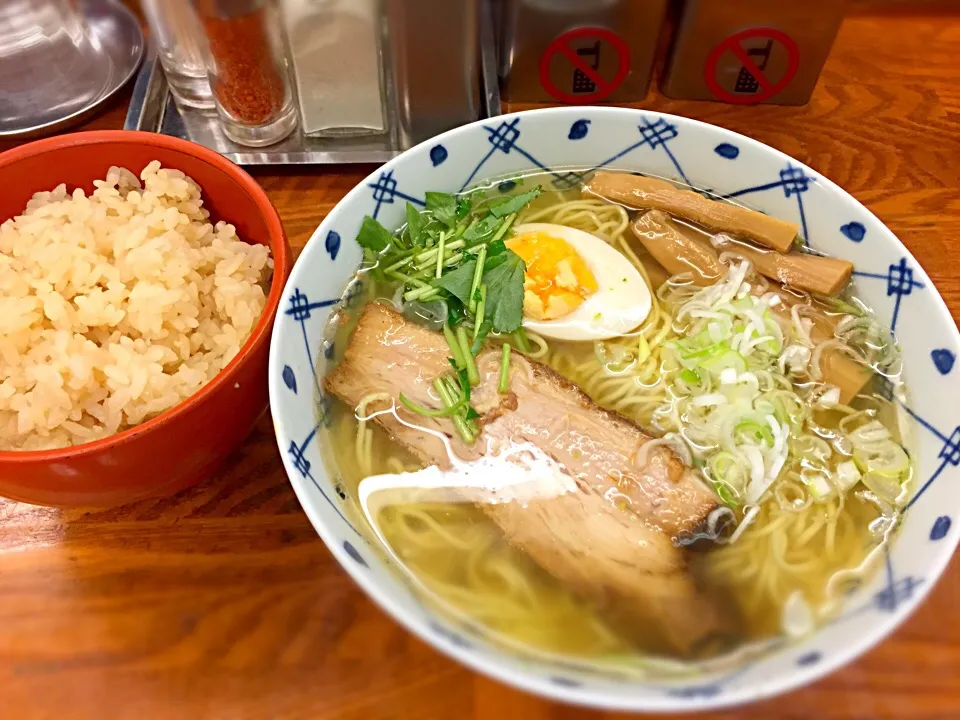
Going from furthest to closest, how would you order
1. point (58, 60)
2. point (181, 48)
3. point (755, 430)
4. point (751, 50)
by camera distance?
point (58, 60)
point (751, 50)
point (181, 48)
point (755, 430)

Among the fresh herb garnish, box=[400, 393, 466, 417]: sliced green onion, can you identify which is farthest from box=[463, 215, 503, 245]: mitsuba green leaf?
box=[400, 393, 466, 417]: sliced green onion

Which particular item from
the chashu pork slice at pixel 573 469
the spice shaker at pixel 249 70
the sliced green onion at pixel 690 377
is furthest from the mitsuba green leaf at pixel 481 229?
the spice shaker at pixel 249 70

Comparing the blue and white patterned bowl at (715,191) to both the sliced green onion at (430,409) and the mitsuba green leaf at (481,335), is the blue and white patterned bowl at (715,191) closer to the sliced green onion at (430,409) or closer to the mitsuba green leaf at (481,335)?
the sliced green onion at (430,409)

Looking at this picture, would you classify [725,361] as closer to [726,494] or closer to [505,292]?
[726,494]

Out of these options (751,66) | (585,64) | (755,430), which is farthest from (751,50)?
(755,430)

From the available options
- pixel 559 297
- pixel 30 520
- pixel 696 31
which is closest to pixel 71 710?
pixel 30 520

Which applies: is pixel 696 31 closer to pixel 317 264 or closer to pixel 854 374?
pixel 854 374
